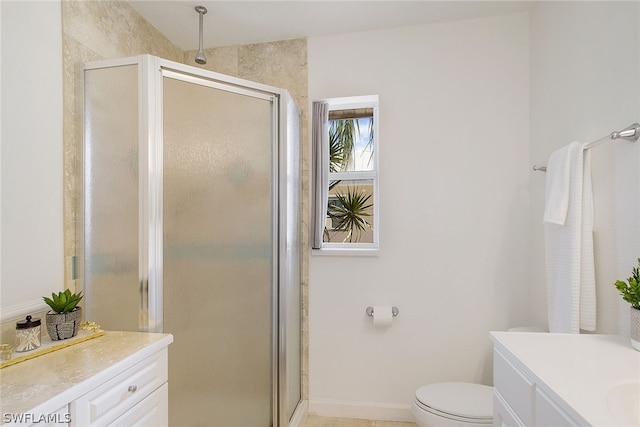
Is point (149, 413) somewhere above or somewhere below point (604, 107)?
below

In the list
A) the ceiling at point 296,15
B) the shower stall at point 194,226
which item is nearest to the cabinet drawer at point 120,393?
the shower stall at point 194,226

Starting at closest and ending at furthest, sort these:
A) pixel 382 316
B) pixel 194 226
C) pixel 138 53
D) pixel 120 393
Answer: pixel 120 393
pixel 194 226
pixel 138 53
pixel 382 316

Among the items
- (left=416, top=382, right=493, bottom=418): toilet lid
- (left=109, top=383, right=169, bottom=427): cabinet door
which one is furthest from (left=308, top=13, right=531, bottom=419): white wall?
(left=109, top=383, right=169, bottom=427): cabinet door

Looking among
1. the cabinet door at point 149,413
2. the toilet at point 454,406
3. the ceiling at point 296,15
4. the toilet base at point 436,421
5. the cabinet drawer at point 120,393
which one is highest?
the ceiling at point 296,15

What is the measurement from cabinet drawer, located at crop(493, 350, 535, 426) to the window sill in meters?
1.07

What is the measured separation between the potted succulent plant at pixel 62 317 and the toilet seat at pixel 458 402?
63.2 inches

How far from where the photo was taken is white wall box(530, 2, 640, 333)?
115 centimetres

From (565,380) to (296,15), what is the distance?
6.91 feet

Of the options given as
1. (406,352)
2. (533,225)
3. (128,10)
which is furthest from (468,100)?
(128,10)

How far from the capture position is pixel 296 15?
1.96 metres

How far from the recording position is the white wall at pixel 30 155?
122cm

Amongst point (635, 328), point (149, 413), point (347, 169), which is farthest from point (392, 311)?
point (149, 413)

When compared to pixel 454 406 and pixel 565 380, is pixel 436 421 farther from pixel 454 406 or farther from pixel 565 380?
pixel 565 380

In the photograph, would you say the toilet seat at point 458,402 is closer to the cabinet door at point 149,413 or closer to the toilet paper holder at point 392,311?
the toilet paper holder at point 392,311
